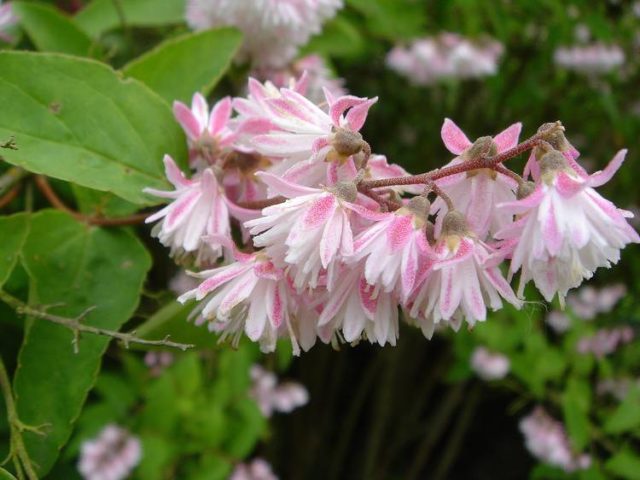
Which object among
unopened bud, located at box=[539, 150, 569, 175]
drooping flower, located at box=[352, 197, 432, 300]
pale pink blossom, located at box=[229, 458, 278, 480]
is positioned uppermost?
unopened bud, located at box=[539, 150, 569, 175]

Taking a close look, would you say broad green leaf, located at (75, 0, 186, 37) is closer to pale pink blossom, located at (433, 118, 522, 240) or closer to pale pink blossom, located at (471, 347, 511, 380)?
pale pink blossom, located at (433, 118, 522, 240)

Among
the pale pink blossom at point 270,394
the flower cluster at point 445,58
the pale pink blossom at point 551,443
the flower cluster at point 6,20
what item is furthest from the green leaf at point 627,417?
the flower cluster at point 6,20

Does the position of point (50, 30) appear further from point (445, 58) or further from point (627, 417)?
point (627, 417)

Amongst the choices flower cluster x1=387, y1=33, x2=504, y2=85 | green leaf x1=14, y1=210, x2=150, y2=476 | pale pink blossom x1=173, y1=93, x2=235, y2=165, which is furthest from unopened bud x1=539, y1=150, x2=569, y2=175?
flower cluster x1=387, y1=33, x2=504, y2=85

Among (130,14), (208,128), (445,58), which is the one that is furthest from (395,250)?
(445,58)

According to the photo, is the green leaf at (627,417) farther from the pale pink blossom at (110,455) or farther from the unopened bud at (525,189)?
the unopened bud at (525,189)

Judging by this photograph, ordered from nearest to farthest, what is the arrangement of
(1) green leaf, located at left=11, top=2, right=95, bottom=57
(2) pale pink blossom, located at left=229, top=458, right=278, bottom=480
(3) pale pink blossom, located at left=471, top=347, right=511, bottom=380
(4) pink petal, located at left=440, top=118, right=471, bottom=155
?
(4) pink petal, located at left=440, top=118, right=471, bottom=155
(1) green leaf, located at left=11, top=2, right=95, bottom=57
(2) pale pink blossom, located at left=229, top=458, right=278, bottom=480
(3) pale pink blossom, located at left=471, top=347, right=511, bottom=380
